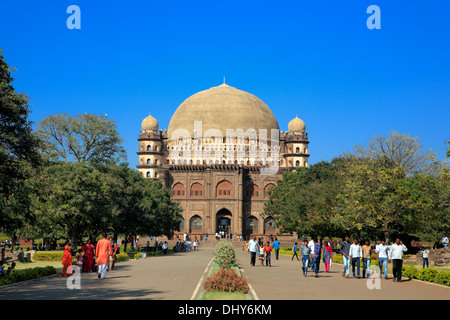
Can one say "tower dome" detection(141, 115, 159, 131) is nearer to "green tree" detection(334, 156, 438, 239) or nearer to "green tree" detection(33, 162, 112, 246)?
"green tree" detection(33, 162, 112, 246)

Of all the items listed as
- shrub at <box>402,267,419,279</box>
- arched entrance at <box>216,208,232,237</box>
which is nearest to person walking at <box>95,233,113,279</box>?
shrub at <box>402,267,419,279</box>

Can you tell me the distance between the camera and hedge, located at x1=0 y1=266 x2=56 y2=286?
19719mm

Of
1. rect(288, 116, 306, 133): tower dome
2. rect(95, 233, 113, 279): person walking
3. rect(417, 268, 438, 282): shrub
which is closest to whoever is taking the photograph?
rect(417, 268, 438, 282): shrub

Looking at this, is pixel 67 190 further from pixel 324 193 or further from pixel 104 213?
pixel 324 193

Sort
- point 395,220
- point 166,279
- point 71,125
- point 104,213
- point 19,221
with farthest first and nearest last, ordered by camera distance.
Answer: point 71,125, point 104,213, point 395,220, point 19,221, point 166,279

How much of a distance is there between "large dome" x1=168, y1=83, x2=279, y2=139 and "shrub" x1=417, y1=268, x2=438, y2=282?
75.7m

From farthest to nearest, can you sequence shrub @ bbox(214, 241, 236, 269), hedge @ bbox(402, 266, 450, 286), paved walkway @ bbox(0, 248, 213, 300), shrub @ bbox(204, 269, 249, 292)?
1. shrub @ bbox(214, 241, 236, 269)
2. hedge @ bbox(402, 266, 450, 286)
3. shrub @ bbox(204, 269, 249, 292)
4. paved walkway @ bbox(0, 248, 213, 300)

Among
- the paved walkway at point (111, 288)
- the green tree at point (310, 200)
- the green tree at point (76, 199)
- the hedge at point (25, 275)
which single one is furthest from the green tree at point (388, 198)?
the hedge at point (25, 275)

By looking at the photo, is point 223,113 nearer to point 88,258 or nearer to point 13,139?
point 88,258

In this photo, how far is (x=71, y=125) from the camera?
43281 mm

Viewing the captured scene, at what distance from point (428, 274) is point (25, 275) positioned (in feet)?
50.2

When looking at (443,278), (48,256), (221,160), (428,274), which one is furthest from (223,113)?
(443,278)
